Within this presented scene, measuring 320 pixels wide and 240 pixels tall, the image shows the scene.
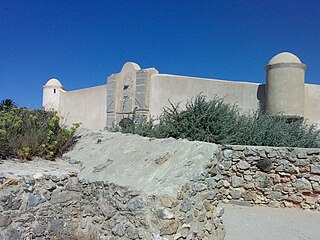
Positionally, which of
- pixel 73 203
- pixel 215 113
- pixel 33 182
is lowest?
pixel 73 203

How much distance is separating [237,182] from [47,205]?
13.0 ft

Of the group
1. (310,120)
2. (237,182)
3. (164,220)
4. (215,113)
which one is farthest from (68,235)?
(310,120)

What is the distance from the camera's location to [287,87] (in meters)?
12.2

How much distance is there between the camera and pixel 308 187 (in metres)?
6.25

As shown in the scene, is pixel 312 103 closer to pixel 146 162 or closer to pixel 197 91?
pixel 197 91

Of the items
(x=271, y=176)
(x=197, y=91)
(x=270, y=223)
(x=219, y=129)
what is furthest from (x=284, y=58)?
(x=270, y=223)

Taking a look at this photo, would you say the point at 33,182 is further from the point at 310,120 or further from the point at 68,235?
the point at 310,120

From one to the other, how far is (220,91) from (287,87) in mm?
2622

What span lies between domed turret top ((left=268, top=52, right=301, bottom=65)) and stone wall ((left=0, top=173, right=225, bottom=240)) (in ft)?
32.6

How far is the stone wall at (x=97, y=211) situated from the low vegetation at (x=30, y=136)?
1.21 metres

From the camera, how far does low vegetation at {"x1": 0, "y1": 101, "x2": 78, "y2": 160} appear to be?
5000mm

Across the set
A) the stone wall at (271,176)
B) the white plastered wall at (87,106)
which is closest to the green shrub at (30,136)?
the stone wall at (271,176)

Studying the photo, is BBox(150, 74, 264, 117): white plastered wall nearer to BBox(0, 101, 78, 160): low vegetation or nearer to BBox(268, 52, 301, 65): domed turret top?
BBox(268, 52, 301, 65): domed turret top


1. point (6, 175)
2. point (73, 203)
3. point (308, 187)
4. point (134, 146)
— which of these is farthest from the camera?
point (308, 187)
